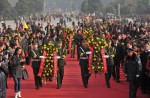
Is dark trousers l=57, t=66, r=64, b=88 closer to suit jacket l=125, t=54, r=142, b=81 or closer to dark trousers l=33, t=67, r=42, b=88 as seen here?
dark trousers l=33, t=67, r=42, b=88

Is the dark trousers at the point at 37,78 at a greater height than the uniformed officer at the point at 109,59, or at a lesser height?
lesser

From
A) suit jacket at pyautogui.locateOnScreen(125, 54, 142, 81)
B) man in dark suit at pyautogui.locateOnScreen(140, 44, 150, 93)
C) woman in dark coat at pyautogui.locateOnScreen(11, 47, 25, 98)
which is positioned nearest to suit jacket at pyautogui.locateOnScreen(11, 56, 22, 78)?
woman in dark coat at pyautogui.locateOnScreen(11, 47, 25, 98)

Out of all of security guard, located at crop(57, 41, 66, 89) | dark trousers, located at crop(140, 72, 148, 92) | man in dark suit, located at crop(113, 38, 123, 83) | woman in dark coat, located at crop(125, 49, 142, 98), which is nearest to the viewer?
woman in dark coat, located at crop(125, 49, 142, 98)

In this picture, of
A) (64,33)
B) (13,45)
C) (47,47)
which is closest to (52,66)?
(47,47)

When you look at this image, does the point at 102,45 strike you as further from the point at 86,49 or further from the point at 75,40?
the point at 75,40

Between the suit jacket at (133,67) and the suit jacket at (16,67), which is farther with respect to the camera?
the suit jacket at (16,67)

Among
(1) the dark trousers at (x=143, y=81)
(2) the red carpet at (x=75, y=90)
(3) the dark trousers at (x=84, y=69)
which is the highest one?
(3) the dark trousers at (x=84, y=69)

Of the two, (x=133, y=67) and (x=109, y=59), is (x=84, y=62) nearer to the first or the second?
(x=109, y=59)

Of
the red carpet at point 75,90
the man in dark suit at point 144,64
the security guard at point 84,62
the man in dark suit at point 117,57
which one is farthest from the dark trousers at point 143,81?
the security guard at point 84,62

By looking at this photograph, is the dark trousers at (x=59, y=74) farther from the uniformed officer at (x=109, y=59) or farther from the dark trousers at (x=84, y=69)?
the uniformed officer at (x=109, y=59)

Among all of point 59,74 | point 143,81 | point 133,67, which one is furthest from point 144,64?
point 59,74

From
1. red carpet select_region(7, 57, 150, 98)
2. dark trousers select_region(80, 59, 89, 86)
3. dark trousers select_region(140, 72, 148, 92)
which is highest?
dark trousers select_region(80, 59, 89, 86)

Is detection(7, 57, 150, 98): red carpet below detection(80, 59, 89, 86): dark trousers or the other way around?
below

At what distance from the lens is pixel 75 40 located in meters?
19.7
